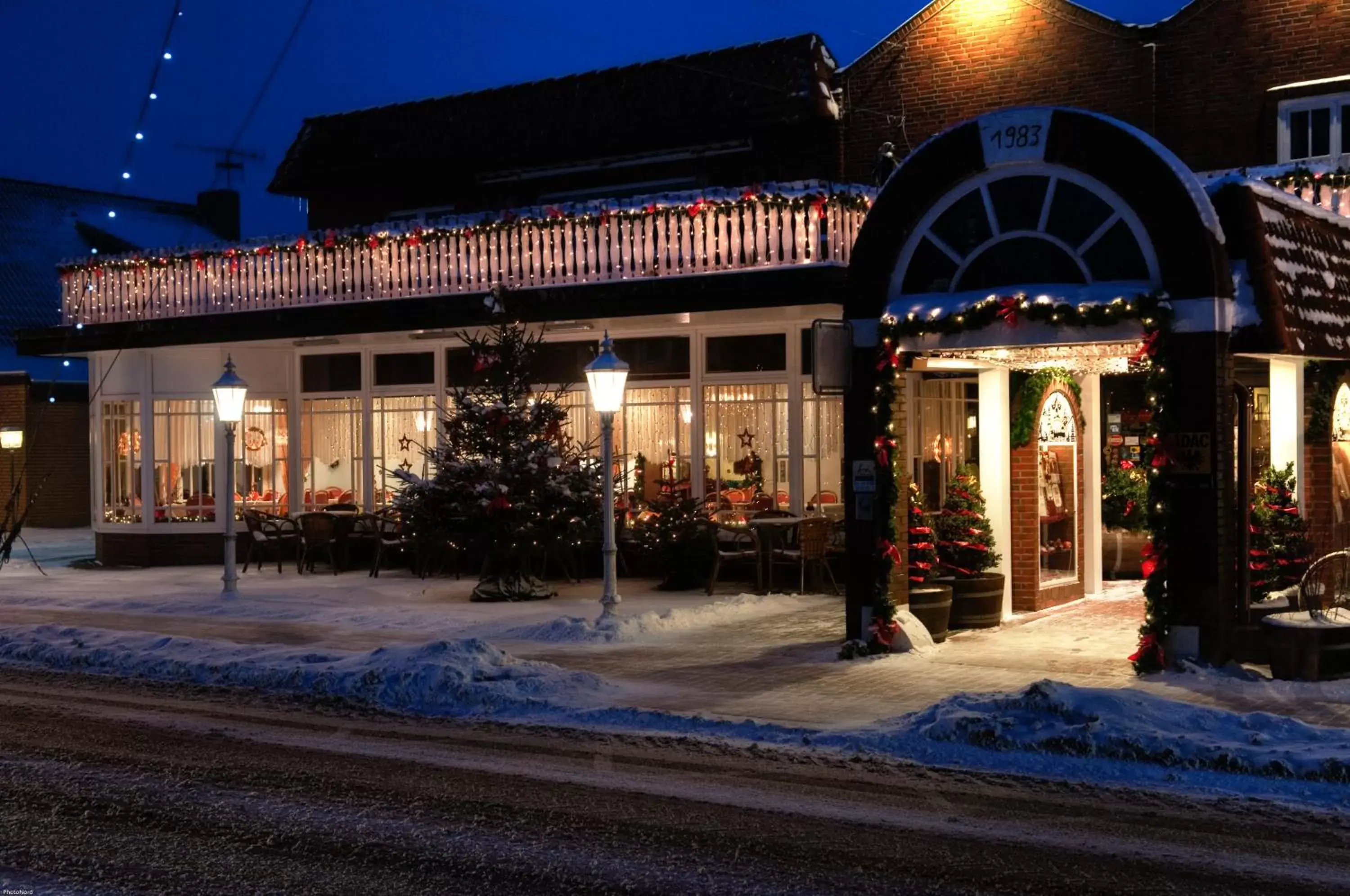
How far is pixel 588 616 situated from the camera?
16.8 m

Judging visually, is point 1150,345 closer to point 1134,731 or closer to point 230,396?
point 1134,731

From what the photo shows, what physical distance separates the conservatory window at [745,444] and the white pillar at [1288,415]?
7.09 metres

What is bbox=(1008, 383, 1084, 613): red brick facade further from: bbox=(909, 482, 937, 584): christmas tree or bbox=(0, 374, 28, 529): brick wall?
bbox=(0, 374, 28, 529): brick wall

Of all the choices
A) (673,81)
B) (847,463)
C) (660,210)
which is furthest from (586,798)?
(673,81)

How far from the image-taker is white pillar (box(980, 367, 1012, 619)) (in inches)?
619

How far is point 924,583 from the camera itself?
14594mm

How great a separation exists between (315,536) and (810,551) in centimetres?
754

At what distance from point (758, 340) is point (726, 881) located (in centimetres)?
1379

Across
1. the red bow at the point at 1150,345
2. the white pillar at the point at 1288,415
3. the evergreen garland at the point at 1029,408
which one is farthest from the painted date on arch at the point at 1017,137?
the evergreen garland at the point at 1029,408

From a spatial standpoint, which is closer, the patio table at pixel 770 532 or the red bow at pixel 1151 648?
the red bow at pixel 1151 648

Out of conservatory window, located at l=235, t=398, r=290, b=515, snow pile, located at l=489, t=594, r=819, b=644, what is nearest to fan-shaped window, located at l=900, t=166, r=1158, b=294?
snow pile, located at l=489, t=594, r=819, b=644

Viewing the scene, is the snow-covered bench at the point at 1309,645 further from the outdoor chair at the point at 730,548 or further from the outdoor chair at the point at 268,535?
the outdoor chair at the point at 268,535

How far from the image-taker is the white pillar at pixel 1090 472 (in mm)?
17469

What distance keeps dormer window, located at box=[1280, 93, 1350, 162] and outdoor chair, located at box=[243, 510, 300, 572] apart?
14473 mm
